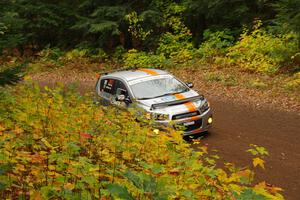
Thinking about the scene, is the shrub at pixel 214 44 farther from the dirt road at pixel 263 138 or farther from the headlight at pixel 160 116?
the headlight at pixel 160 116

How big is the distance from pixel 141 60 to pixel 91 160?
1883 cm

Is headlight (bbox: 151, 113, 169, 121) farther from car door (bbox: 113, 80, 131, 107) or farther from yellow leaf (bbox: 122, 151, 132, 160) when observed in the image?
yellow leaf (bbox: 122, 151, 132, 160)

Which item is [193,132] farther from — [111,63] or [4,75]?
[111,63]

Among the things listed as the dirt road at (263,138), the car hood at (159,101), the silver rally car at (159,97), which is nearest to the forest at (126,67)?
the dirt road at (263,138)

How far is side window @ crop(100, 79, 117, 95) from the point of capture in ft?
37.7

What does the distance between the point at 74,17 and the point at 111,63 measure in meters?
5.08

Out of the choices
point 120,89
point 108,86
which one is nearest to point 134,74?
point 120,89

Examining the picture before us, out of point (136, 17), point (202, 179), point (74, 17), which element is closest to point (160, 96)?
point (202, 179)

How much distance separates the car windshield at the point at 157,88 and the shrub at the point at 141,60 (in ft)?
37.8

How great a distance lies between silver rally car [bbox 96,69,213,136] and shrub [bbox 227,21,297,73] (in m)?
8.02

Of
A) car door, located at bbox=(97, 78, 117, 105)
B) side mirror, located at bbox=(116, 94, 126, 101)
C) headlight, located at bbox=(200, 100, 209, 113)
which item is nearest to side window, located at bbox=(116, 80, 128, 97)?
car door, located at bbox=(97, 78, 117, 105)

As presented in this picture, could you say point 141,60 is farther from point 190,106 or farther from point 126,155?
point 126,155

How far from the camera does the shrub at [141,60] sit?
75.4 feet

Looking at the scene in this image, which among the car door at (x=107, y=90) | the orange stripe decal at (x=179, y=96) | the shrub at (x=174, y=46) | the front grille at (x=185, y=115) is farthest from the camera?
the shrub at (x=174, y=46)
